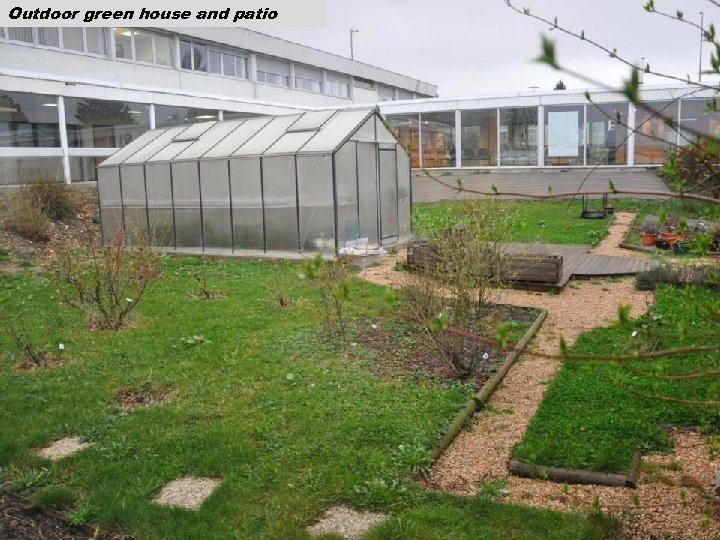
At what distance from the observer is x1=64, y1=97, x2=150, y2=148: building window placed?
2211cm

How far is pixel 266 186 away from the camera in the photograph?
15875 millimetres

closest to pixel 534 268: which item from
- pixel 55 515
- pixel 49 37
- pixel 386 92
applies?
pixel 55 515

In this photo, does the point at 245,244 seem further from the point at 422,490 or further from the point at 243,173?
the point at 422,490

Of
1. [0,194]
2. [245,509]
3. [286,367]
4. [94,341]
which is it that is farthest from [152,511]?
[0,194]

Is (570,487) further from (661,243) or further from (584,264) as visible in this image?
(661,243)

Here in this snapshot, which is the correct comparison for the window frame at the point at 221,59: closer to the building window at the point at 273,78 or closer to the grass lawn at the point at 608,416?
the building window at the point at 273,78

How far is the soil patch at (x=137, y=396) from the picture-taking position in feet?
22.6

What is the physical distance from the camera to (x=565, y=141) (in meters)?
29.1

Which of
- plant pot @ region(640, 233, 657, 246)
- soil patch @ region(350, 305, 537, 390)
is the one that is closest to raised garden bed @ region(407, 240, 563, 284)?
soil patch @ region(350, 305, 537, 390)

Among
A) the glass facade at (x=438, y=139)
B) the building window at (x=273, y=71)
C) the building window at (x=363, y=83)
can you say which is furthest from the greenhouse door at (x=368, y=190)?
the building window at (x=363, y=83)

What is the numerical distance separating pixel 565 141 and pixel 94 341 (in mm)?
24358

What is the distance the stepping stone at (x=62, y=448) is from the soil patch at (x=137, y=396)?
2.52 ft

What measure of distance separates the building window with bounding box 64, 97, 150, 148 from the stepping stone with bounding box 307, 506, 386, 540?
20.3 metres

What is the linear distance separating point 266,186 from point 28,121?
9.54m
